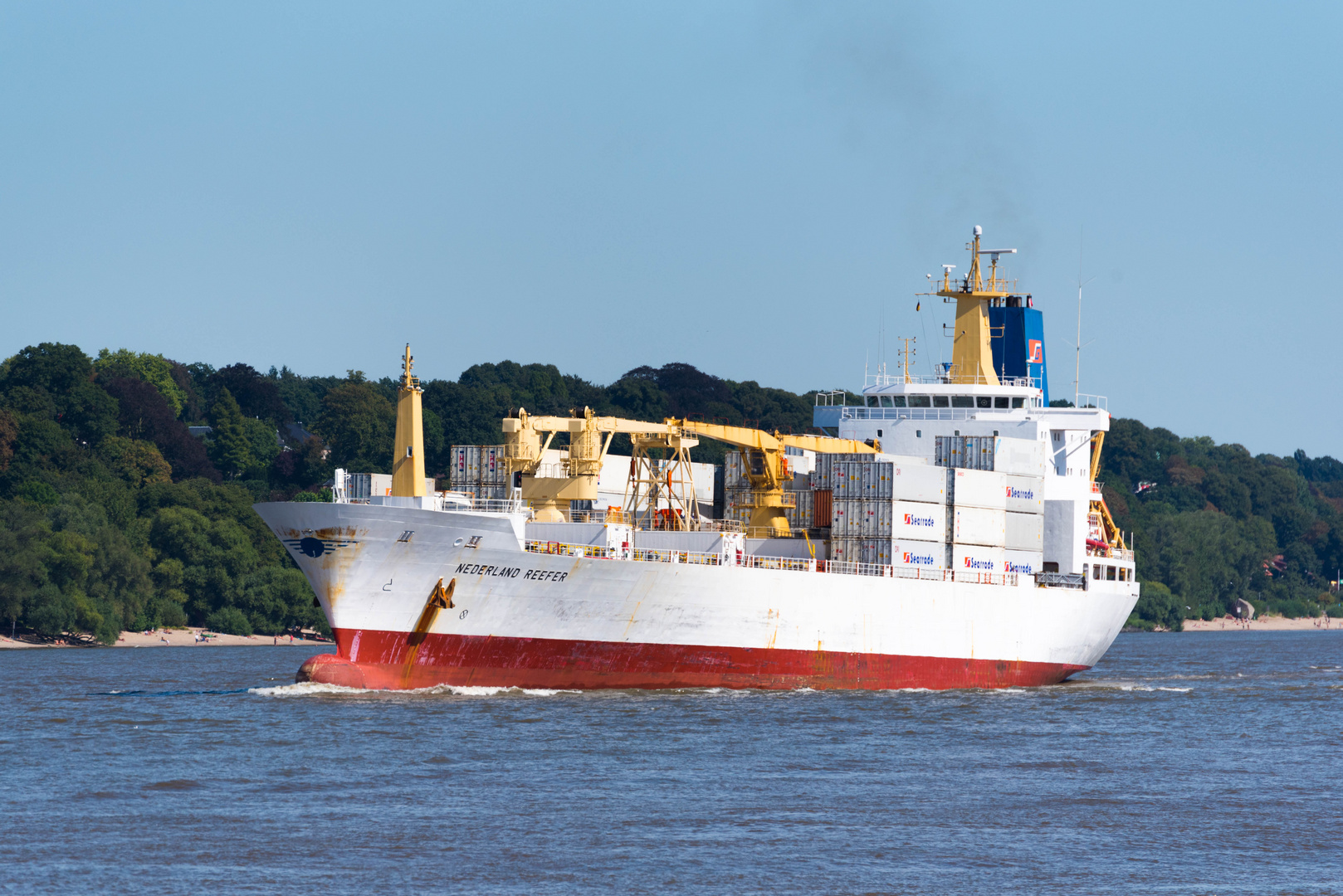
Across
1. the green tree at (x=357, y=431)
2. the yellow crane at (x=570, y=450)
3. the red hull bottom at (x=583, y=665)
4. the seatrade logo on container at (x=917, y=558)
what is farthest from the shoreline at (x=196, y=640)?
the seatrade logo on container at (x=917, y=558)

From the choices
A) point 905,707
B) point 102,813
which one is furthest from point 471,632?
point 102,813

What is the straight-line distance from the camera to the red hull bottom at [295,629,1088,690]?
36.8 meters

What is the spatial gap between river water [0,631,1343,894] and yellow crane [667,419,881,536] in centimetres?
672

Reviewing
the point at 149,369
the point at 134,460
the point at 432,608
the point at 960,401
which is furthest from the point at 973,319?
the point at 149,369

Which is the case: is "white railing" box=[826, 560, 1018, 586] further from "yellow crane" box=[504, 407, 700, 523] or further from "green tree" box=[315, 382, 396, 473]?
"green tree" box=[315, 382, 396, 473]

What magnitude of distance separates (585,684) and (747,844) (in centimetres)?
1673

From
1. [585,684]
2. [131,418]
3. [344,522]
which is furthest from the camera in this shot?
[131,418]

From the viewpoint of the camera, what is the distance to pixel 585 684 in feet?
127

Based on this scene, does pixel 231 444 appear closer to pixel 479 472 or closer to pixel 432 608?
pixel 479 472

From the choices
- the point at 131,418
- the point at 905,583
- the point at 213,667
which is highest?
the point at 131,418

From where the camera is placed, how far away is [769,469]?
1806 inches

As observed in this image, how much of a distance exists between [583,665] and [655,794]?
1253 cm

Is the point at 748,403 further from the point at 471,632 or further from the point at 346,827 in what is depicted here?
the point at 346,827

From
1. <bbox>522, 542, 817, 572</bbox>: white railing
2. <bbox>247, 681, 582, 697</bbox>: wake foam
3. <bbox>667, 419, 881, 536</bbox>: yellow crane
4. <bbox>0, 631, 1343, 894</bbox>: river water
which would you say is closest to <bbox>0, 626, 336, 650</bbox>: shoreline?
<bbox>667, 419, 881, 536</bbox>: yellow crane
